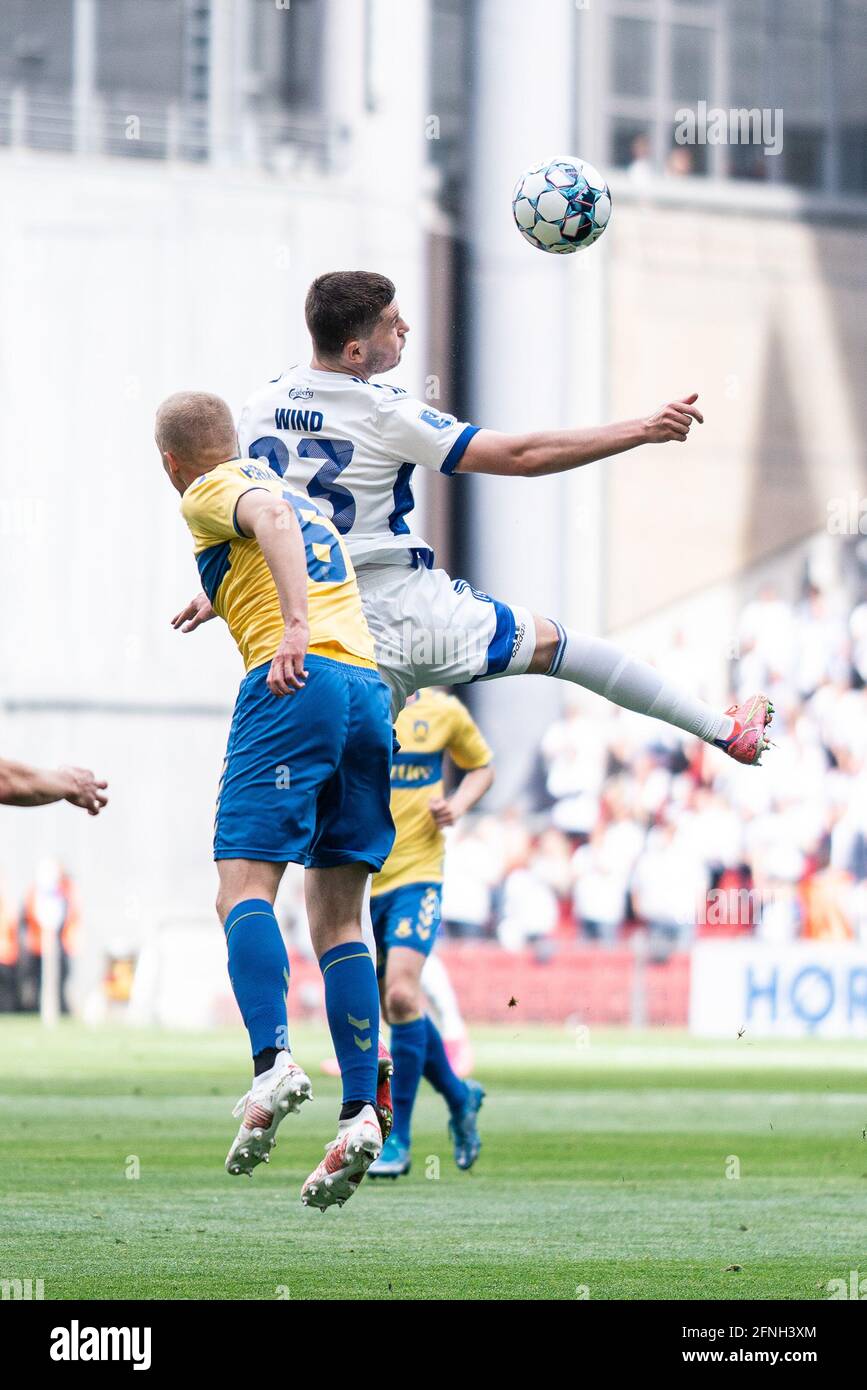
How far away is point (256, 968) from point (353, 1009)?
42 cm

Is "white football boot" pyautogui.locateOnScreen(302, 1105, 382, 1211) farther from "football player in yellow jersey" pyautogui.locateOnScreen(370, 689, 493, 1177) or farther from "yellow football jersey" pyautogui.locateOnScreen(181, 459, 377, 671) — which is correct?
"football player in yellow jersey" pyautogui.locateOnScreen(370, 689, 493, 1177)

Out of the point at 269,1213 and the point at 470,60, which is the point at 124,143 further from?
the point at 269,1213

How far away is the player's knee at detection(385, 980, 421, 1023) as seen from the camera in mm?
9516

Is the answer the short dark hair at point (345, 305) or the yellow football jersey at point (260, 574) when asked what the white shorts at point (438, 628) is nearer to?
the yellow football jersey at point (260, 574)

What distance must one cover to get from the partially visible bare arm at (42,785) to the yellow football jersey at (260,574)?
608 mm

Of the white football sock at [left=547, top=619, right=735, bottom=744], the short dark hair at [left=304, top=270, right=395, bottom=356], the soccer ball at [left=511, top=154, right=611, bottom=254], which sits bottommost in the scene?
the white football sock at [left=547, top=619, right=735, bottom=744]

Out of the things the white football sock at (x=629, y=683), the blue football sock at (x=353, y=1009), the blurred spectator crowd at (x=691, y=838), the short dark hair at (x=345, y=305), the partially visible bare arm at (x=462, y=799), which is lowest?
the blurred spectator crowd at (x=691, y=838)

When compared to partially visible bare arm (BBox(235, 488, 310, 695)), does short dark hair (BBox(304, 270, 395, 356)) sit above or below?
above

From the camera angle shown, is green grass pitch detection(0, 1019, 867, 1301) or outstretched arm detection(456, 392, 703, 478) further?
outstretched arm detection(456, 392, 703, 478)

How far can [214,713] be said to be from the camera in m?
27.6

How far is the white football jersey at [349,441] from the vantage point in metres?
6.60

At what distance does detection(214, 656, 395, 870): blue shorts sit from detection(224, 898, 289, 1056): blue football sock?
0.53 ft
